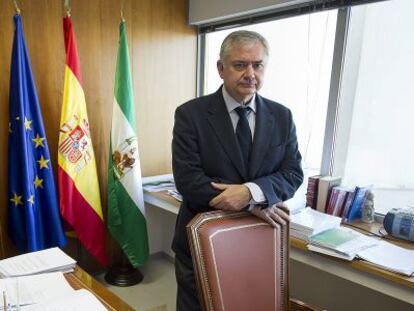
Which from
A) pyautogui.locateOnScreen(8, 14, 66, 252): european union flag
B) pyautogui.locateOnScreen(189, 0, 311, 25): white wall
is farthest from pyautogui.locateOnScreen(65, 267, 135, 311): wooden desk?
pyautogui.locateOnScreen(189, 0, 311, 25): white wall

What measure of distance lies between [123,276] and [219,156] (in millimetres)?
1797

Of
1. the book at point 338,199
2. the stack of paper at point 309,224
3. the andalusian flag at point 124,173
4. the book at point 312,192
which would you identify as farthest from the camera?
the andalusian flag at point 124,173

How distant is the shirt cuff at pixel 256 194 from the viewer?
1.23 meters

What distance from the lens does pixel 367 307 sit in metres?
1.91

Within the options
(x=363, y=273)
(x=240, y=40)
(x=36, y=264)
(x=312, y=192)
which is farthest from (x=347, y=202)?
(x=36, y=264)

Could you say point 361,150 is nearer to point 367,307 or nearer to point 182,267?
point 367,307

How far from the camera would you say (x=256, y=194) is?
123cm

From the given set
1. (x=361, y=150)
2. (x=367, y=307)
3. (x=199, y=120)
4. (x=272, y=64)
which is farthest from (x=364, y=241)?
(x=272, y=64)

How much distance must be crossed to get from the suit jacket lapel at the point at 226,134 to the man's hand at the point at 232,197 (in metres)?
0.12

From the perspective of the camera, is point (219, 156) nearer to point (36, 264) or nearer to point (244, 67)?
point (244, 67)

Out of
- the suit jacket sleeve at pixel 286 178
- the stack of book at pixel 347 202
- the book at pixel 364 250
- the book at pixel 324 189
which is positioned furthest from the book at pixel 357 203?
the suit jacket sleeve at pixel 286 178

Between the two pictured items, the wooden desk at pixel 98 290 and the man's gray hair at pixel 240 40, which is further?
the man's gray hair at pixel 240 40

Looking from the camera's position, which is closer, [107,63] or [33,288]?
[33,288]

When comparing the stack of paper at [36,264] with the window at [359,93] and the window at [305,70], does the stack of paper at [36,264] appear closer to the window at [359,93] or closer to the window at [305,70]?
the window at [359,93]
